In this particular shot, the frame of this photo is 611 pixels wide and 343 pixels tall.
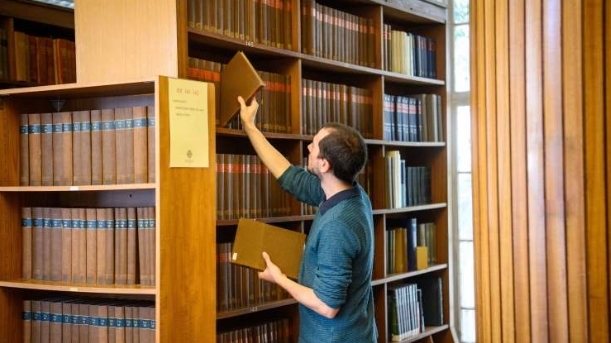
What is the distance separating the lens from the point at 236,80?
2863 mm

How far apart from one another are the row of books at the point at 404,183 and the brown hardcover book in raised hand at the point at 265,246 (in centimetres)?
151

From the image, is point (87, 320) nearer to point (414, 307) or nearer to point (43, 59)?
point (43, 59)

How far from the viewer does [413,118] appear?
447 cm

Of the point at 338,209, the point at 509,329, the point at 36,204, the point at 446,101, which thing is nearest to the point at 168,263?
the point at 338,209

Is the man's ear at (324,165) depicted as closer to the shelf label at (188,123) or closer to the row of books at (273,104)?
the shelf label at (188,123)

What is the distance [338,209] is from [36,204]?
1.42 m

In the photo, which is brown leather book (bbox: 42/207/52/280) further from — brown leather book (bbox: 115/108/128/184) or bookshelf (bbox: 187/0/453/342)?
bookshelf (bbox: 187/0/453/342)

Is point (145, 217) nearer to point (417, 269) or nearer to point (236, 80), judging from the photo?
point (236, 80)

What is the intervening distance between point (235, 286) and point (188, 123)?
33.6 inches

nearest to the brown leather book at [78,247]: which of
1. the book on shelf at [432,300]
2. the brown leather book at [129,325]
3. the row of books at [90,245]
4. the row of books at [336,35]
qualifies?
the row of books at [90,245]

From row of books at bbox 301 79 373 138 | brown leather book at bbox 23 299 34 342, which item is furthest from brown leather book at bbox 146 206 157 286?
row of books at bbox 301 79 373 138

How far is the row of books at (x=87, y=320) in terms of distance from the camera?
269 cm

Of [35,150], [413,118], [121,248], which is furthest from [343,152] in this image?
[413,118]

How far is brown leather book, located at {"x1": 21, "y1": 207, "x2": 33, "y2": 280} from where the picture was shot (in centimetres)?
292
